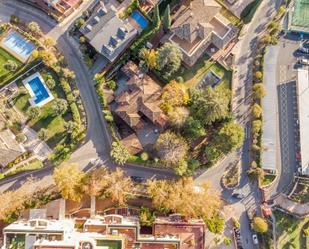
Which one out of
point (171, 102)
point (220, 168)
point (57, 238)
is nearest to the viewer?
point (57, 238)

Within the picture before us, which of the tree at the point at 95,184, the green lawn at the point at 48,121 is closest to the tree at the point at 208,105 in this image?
the tree at the point at 95,184

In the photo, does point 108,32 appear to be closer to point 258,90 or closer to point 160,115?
point 160,115

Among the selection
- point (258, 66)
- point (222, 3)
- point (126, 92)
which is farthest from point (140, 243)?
point (222, 3)

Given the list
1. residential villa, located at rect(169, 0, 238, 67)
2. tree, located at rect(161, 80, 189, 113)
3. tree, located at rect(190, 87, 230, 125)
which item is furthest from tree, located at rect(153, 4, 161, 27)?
tree, located at rect(190, 87, 230, 125)

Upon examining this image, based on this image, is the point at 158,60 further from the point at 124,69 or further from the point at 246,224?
the point at 246,224

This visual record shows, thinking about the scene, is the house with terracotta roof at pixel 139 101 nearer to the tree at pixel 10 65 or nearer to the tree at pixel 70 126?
the tree at pixel 70 126

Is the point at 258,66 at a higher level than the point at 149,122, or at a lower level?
lower
